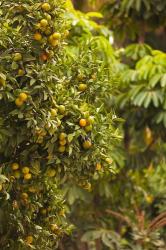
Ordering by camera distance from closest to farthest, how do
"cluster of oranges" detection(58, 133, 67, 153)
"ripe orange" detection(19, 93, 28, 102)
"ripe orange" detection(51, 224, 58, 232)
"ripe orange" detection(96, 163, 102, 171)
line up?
1. "ripe orange" detection(19, 93, 28, 102)
2. "cluster of oranges" detection(58, 133, 67, 153)
3. "ripe orange" detection(96, 163, 102, 171)
4. "ripe orange" detection(51, 224, 58, 232)

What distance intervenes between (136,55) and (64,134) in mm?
2348

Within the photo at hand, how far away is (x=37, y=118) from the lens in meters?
2.45

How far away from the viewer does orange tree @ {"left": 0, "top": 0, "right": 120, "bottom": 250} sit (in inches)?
97.3

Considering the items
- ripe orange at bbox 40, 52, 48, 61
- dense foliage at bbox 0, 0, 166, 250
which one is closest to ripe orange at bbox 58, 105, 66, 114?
dense foliage at bbox 0, 0, 166, 250

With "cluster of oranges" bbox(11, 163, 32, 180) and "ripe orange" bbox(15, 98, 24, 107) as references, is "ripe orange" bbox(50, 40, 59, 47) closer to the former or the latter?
"ripe orange" bbox(15, 98, 24, 107)

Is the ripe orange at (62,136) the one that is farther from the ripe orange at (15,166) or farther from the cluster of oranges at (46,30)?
the cluster of oranges at (46,30)

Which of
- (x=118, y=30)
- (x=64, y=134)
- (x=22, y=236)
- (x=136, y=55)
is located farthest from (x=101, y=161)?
(x=118, y=30)

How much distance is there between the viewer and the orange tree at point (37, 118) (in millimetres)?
2473

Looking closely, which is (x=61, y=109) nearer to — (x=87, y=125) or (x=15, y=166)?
→ (x=87, y=125)

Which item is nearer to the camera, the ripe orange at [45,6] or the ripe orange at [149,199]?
the ripe orange at [45,6]

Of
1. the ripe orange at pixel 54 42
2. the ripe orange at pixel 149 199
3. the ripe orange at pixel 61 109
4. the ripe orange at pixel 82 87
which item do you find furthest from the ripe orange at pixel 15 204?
the ripe orange at pixel 149 199

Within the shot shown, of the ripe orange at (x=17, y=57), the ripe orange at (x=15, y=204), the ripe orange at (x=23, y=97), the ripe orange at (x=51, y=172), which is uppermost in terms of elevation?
the ripe orange at (x=17, y=57)

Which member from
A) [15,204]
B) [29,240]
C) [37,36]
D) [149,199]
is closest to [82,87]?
[37,36]

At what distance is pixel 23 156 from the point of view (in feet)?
8.52
